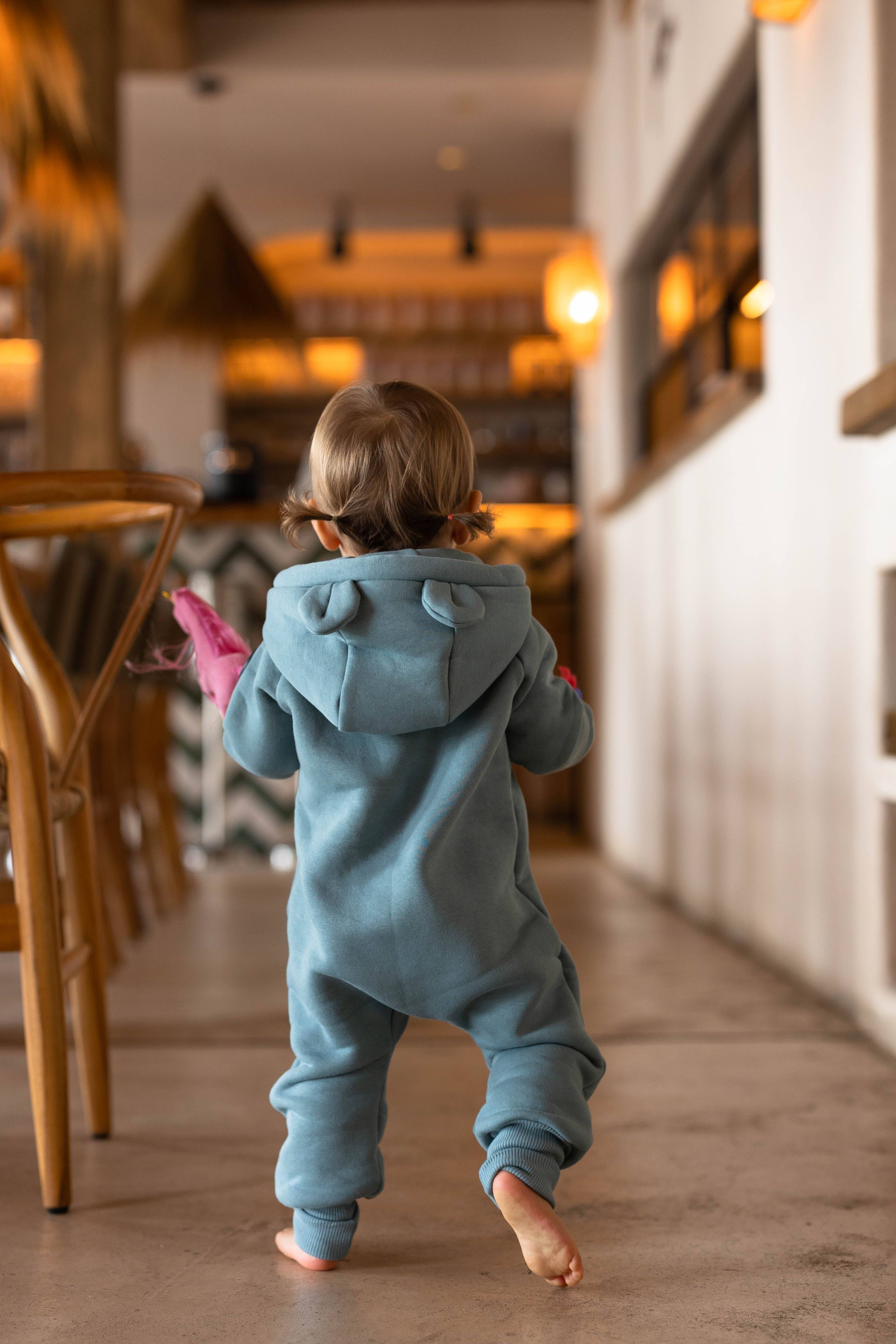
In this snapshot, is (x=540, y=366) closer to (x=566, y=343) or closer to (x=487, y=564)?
(x=566, y=343)

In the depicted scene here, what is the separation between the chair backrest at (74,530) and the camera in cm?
126

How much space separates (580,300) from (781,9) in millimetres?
2581

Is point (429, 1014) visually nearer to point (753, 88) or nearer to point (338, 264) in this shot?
point (753, 88)

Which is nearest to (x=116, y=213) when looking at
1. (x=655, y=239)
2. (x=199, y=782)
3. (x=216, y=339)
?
(x=216, y=339)

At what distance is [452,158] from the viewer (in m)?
6.51

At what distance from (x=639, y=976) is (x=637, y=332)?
2.92 meters

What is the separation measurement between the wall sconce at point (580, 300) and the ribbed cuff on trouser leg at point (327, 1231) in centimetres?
417

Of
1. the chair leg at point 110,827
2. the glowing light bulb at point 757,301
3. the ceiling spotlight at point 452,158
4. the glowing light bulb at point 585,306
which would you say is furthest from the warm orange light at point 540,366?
the chair leg at point 110,827

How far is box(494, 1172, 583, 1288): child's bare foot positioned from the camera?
1.05m

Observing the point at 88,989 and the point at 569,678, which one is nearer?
the point at 569,678

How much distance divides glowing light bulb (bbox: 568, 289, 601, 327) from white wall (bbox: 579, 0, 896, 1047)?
2.51 ft

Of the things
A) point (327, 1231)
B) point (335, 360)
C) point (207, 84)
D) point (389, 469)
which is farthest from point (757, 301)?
point (335, 360)

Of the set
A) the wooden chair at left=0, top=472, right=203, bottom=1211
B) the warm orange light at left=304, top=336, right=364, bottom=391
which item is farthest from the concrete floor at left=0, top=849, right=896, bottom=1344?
the warm orange light at left=304, top=336, right=364, bottom=391

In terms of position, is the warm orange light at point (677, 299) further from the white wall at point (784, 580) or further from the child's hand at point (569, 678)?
the child's hand at point (569, 678)
